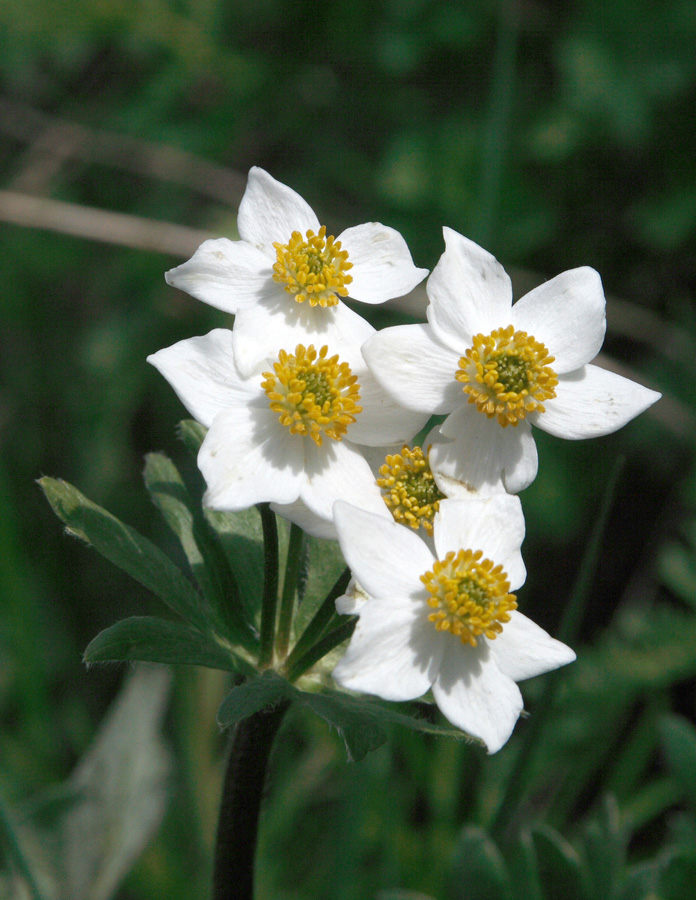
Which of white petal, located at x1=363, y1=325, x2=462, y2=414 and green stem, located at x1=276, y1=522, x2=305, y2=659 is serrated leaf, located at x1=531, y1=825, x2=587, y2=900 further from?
white petal, located at x1=363, y1=325, x2=462, y2=414

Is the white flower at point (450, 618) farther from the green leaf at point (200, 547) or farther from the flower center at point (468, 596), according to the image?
the green leaf at point (200, 547)

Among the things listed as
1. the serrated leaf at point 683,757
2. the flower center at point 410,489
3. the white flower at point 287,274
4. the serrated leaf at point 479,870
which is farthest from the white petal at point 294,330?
the serrated leaf at point 683,757

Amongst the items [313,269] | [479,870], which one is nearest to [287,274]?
[313,269]

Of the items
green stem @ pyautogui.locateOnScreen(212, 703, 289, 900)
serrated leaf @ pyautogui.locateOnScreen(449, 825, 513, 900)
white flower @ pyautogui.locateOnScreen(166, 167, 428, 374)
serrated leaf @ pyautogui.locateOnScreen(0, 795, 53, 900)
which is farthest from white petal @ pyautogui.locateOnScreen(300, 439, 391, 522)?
serrated leaf @ pyautogui.locateOnScreen(0, 795, 53, 900)

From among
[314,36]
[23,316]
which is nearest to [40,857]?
[23,316]

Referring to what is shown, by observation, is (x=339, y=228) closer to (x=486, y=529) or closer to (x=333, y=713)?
(x=486, y=529)

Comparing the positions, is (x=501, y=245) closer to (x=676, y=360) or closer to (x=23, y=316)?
(x=676, y=360)
